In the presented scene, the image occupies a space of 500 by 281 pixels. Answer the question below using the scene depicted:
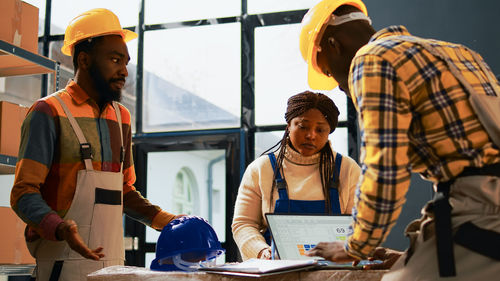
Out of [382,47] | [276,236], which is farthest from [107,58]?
[382,47]

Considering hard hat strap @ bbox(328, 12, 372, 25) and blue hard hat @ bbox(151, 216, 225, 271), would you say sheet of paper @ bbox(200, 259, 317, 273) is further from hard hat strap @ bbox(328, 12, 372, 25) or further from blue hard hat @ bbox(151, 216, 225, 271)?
hard hat strap @ bbox(328, 12, 372, 25)

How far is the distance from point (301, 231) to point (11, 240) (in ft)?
6.11

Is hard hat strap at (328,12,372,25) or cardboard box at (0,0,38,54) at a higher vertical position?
cardboard box at (0,0,38,54)

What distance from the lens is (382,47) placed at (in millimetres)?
1169

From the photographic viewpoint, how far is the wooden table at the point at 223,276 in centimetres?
147

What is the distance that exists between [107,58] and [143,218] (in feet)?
2.25

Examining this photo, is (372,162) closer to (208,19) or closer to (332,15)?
(332,15)

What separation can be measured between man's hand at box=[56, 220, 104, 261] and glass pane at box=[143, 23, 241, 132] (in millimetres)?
2458

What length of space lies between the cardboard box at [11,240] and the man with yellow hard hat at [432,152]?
90.5 inches

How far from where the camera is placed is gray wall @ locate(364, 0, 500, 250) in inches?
143

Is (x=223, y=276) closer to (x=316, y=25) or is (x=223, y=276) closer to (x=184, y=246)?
(x=184, y=246)

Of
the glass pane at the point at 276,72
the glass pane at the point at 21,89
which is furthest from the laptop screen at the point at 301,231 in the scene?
the glass pane at the point at 21,89

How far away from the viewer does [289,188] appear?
2.45 metres

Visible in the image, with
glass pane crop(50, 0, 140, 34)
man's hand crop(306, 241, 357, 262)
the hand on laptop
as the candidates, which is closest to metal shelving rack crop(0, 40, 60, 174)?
glass pane crop(50, 0, 140, 34)
